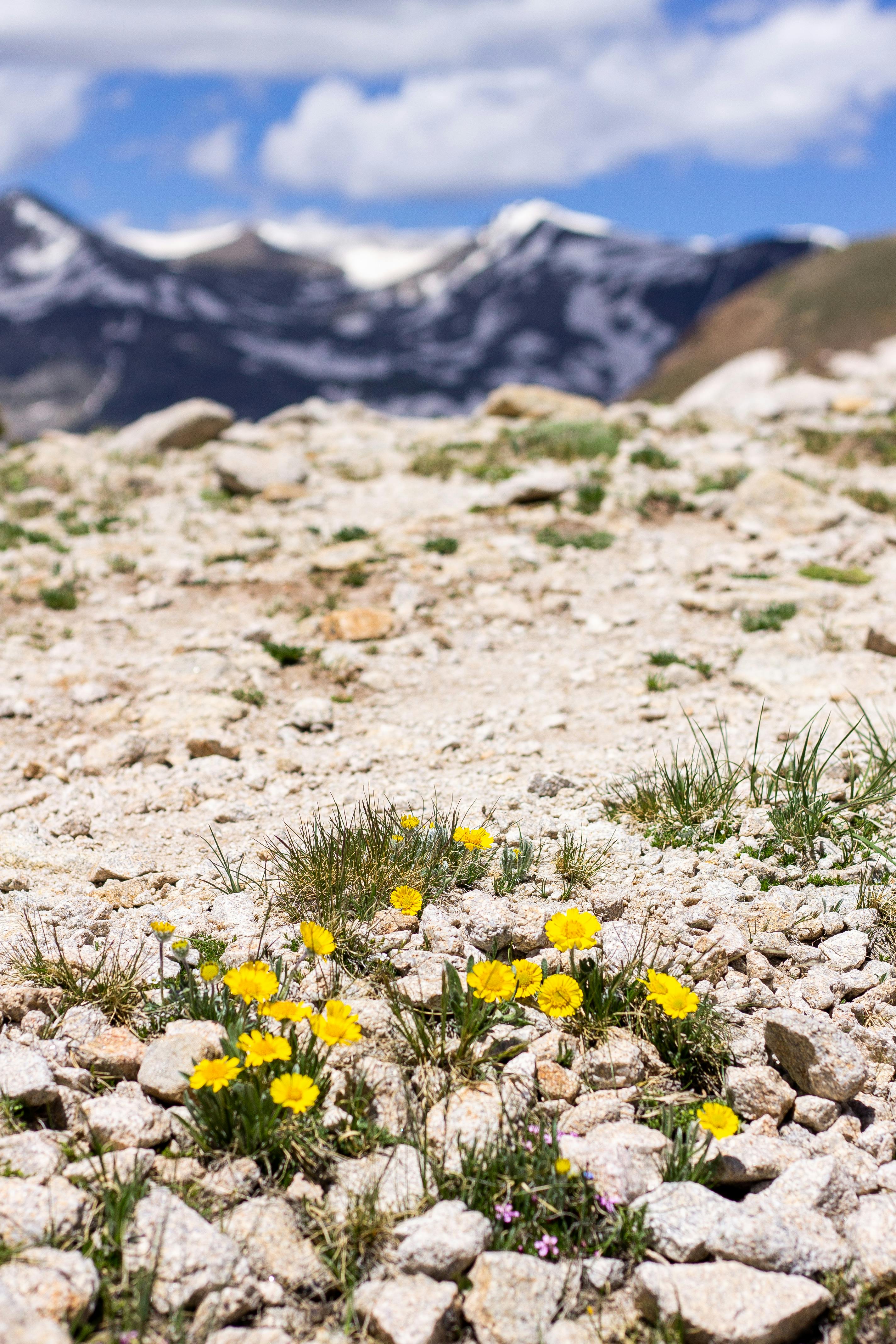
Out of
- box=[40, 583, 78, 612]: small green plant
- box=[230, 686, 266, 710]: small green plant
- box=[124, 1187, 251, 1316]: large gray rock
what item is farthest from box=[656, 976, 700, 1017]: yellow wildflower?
box=[40, 583, 78, 612]: small green plant

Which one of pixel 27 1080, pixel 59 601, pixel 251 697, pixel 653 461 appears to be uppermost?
pixel 653 461

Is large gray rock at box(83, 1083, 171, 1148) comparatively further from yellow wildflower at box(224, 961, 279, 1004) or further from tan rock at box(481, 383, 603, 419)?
tan rock at box(481, 383, 603, 419)

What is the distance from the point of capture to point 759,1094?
3658 mm

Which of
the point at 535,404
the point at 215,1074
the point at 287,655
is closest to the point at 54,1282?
the point at 215,1074

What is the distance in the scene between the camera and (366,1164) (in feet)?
11.0

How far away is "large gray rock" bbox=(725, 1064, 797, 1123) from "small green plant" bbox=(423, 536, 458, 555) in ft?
25.1

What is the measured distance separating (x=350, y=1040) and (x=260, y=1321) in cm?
86

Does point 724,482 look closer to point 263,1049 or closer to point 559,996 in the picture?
point 559,996

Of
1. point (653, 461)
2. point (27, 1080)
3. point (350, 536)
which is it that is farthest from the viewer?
point (653, 461)

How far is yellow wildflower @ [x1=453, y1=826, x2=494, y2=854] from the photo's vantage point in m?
4.61

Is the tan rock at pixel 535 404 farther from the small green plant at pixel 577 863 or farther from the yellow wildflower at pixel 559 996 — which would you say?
the yellow wildflower at pixel 559 996

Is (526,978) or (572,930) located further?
(572,930)

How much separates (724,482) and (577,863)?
8.75 metres

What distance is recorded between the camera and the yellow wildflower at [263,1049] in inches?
129
